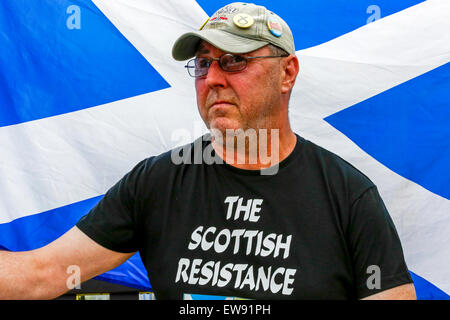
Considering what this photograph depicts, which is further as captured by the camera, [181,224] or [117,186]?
[117,186]

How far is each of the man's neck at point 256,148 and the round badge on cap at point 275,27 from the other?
31cm

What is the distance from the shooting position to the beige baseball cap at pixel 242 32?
160cm

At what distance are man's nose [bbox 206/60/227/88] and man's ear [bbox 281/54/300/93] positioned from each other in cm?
21

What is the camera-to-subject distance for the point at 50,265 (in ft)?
5.47

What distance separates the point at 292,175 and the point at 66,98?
1044mm

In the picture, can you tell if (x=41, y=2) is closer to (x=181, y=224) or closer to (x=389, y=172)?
(x=181, y=224)

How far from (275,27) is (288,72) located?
16 centimetres

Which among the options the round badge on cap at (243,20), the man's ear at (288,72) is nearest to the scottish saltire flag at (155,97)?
the man's ear at (288,72)

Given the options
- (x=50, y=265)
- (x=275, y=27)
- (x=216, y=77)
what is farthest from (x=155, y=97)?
(x=50, y=265)

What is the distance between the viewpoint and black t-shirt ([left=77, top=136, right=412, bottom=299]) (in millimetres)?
1529

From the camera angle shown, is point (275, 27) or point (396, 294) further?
point (275, 27)

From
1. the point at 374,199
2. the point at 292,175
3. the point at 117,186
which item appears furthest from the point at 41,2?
the point at 374,199

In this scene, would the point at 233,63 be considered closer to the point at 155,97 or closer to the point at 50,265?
the point at 155,97

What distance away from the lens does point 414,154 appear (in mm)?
2012
